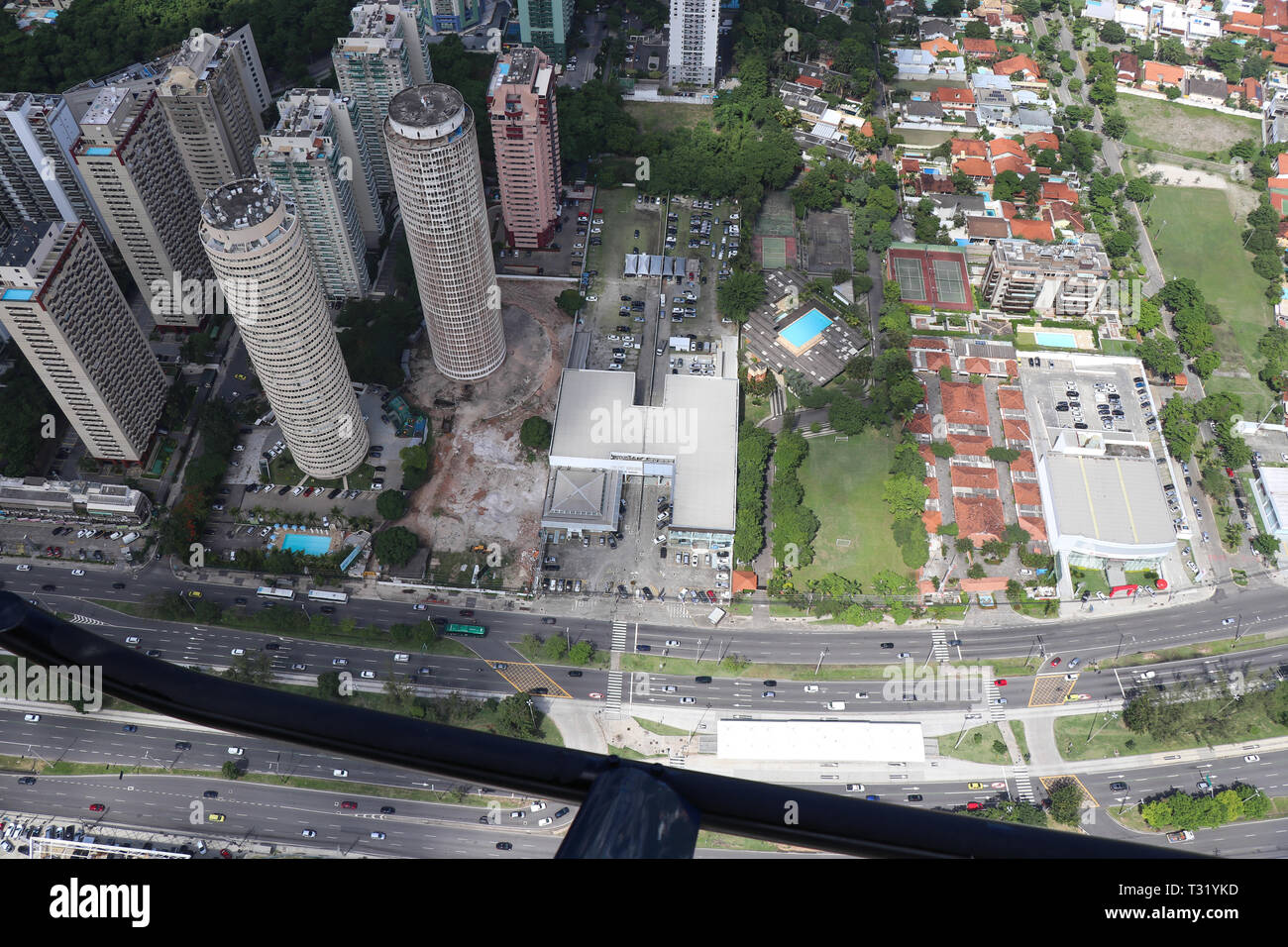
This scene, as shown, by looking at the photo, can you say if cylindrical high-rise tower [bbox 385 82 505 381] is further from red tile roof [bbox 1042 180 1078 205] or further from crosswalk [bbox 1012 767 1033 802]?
red tile roof [bbox 1042 180 1078 205]

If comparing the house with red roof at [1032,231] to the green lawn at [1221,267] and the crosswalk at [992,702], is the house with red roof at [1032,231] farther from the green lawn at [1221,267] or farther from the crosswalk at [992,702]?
the crosswalk at [992,702]

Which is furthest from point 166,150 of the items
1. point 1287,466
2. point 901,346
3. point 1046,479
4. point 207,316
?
point 1287,466

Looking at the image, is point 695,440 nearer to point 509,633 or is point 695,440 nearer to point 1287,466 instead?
point 509,633

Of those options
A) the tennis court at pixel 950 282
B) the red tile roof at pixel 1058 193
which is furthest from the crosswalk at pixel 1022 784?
the red tile roof at pixel 1058 193

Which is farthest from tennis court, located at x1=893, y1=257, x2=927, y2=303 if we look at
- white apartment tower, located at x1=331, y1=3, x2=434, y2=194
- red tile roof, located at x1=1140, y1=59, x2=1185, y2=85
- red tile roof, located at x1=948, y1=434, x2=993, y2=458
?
white apartment tower, located at x1=331, y1=3, x2=434, y2=194

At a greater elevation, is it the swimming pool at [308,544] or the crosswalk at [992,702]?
the swimming pool at [308,544]

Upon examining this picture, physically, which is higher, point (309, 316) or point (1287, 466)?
point (309, 316)
